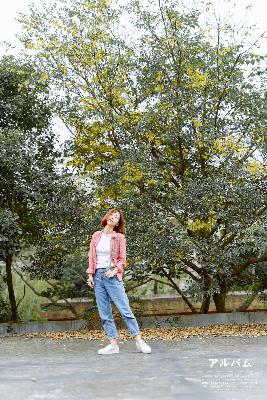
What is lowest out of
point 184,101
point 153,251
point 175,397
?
point 175,397

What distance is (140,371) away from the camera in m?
5.44

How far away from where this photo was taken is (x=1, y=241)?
10039 mm

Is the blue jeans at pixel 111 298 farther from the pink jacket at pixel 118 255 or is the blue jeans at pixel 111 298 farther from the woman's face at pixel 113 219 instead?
the woman's face at pixel 113 219

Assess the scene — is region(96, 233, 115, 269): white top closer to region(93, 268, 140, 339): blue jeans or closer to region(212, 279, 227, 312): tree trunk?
region(93, 268, 140, 339): blue jeans

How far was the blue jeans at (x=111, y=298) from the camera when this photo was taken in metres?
6.88

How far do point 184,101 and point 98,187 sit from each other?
201 centimetres

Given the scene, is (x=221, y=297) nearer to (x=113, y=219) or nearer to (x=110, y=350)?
(x=110, y=350)

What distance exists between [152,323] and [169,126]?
3831 mm

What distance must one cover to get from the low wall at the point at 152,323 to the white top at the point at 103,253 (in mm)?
4347

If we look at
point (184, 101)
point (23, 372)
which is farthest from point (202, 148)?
point (23, 372)

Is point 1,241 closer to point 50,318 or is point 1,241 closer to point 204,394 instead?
point 50,318

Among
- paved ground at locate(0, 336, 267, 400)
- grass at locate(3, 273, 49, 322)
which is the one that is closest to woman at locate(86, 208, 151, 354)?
paved ground at locate(0, 336, 267, 400)

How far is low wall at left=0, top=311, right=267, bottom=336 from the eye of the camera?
11.1 metres

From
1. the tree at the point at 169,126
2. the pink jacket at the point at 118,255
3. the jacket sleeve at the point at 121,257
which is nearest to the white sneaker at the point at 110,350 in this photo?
the pink jacket at the point at 118,255
